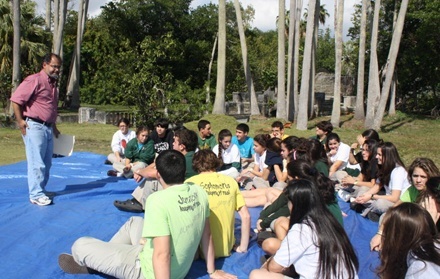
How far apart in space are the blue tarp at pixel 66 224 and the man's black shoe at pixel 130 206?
77 millimetres

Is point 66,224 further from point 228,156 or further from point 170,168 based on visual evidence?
point 228,156

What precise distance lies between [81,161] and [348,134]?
11.7m

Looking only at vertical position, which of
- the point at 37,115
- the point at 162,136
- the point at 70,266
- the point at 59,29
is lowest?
the point at 70,266

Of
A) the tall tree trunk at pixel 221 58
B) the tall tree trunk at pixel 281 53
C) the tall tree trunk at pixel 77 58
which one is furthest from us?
the tall tree trunk at pixel 77 58

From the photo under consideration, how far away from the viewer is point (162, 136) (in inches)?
306

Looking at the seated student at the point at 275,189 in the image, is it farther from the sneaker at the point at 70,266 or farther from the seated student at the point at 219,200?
the sneaker at the point at 70,266

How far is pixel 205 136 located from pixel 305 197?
4.87m

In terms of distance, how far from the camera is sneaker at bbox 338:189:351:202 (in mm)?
6731

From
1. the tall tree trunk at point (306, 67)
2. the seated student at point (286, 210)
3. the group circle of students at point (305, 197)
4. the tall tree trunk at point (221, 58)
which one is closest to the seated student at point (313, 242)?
the group circle of students at point (305, 197)

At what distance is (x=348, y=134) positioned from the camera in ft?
58.8

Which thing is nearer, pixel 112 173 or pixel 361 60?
pixel 112 173

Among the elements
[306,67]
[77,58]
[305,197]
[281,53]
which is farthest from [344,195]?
[77,58]

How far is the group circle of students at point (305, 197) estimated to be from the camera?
9.47 ft

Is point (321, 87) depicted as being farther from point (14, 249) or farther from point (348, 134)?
point (14, 249)
